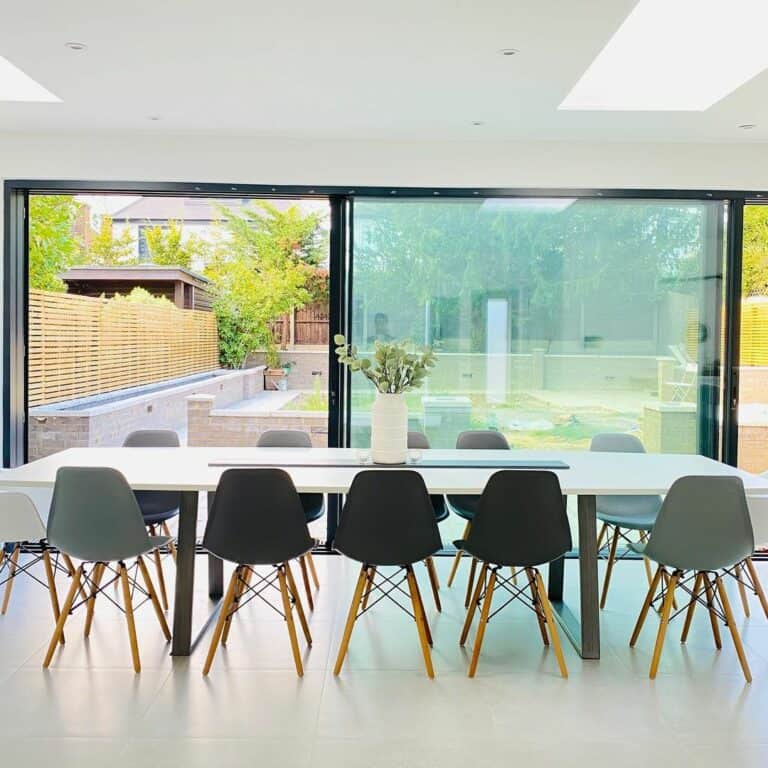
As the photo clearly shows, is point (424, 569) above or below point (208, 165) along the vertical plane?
below

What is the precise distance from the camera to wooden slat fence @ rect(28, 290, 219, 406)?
5340 millimetres

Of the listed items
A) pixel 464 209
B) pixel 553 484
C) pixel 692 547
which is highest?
pixel 464 209

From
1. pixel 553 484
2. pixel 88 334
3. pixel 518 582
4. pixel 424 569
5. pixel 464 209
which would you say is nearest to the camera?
pixel 553 484

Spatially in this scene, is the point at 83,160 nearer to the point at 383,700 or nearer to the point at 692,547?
the point at 383,700

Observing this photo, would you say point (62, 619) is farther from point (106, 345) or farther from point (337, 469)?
point (106, 345)

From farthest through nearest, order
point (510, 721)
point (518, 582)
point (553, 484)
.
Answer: point (518, 582), point (553, 484), point (510, 721)

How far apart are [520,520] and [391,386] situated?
1.00 meters

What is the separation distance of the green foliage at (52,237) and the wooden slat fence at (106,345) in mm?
1126

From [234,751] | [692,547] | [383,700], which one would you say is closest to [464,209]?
[692,547]

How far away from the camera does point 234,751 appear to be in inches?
103

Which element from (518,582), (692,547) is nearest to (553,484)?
(692,547)

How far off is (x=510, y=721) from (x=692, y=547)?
107 centimetres

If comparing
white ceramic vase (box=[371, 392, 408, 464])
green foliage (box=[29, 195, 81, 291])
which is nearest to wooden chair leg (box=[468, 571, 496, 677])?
white ceramic vase (box=[371, 392, 408, 464])

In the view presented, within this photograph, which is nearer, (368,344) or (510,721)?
(510,721)
